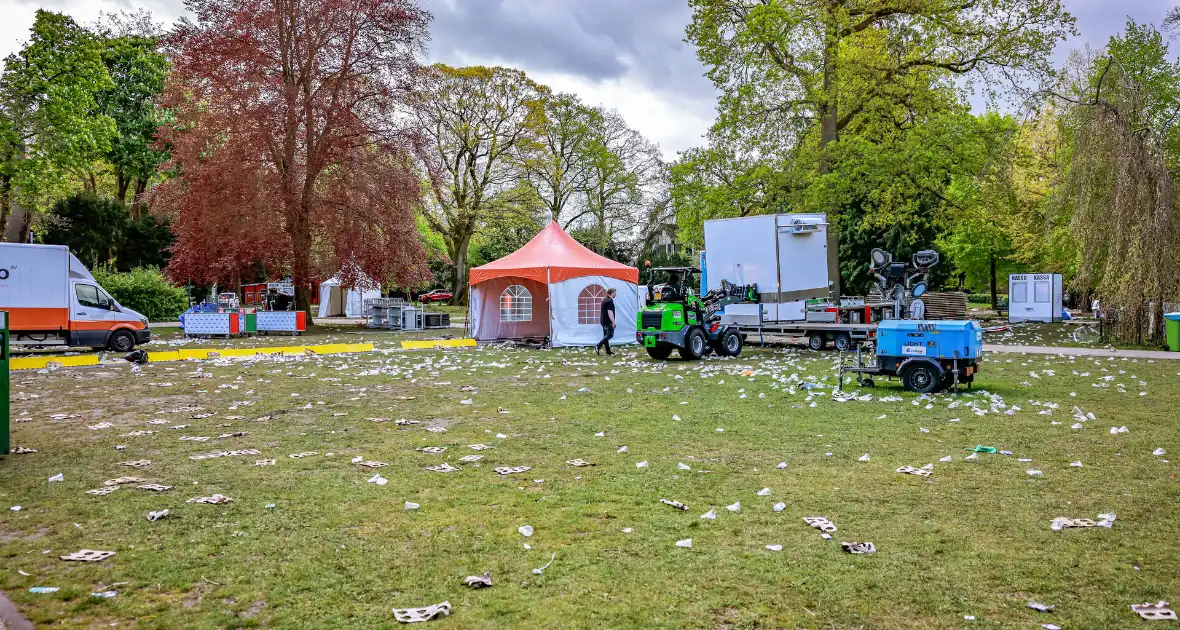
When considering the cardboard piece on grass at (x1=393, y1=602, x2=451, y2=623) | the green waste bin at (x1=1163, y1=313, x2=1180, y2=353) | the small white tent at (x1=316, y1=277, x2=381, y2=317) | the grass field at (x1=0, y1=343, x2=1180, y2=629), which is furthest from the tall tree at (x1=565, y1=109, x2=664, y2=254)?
the cardboard piece on grass at (x1=393, y1=602, x2=451, y2=623)

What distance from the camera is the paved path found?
56.6 feet

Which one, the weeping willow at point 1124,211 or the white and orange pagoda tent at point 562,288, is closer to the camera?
the weeping willow at point 1124,211

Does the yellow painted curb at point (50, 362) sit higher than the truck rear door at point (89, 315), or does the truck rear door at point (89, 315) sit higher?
the truck rear door at point (89, 315)

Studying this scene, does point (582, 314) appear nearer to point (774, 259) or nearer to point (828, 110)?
point (774, 259)

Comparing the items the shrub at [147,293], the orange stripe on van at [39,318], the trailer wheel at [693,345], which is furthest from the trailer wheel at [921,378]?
the shrub at [147,293]

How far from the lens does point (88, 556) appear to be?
4.41m

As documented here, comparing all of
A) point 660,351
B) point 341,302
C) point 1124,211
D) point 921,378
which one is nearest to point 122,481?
point 921,378

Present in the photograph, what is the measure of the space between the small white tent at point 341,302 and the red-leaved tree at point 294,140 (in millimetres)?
19428

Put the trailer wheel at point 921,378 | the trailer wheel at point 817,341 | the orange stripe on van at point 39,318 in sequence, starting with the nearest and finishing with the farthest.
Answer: the trailer wheel at point 921,378
the orange stripe on van at point 39,318
the trailer wheel at point 817,341

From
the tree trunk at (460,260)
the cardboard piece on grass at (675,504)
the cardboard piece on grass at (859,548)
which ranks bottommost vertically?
the cardboard piece on grass at (859,548)

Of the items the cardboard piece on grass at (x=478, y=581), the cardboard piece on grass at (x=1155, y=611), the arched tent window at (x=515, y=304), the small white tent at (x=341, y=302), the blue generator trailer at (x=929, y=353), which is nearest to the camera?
the cardboard piece on grass at (x=1155, y=611)

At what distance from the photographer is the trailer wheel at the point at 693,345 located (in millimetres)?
17984

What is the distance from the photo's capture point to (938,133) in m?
26.0

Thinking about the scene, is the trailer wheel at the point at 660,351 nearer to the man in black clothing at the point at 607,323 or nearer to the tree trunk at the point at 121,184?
the man in black clothing at the point at 607,323
